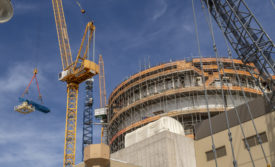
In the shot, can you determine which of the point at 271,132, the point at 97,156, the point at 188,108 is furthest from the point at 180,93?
the point at 97,156

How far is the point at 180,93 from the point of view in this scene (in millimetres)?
57500

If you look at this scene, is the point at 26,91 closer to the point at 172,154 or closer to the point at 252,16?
the point at 172,154

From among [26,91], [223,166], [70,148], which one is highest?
[26,91]

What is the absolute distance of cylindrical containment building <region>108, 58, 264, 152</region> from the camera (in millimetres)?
56312

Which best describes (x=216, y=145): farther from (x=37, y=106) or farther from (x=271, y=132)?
(x=37, y=106)

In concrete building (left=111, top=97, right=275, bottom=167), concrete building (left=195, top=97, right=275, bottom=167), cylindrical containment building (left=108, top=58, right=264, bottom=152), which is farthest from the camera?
cylindrical containment building (left=108, top=58, right=264, bottom=152)

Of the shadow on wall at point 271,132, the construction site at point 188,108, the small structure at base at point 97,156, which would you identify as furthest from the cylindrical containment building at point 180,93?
the small structure at base at point 97,156

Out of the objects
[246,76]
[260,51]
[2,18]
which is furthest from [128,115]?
[2,18]

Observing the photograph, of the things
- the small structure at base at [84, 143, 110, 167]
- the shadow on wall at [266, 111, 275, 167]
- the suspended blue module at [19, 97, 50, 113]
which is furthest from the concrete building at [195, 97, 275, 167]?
the suspended blue module at [19, 97, 50, 113]

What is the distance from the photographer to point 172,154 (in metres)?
33.9

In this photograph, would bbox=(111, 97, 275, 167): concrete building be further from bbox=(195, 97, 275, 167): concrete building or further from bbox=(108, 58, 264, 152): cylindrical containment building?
bbox=(108, 58, 264, 152): cylindrical containment building

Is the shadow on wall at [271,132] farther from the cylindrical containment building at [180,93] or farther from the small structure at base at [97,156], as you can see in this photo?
the cylindrical containment building at [180,93]

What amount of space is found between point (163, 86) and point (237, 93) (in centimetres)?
1416

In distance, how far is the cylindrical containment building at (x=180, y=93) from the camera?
185 ft
